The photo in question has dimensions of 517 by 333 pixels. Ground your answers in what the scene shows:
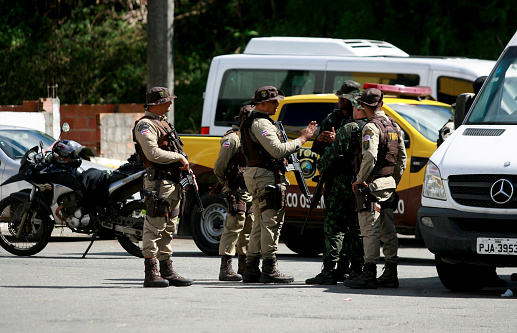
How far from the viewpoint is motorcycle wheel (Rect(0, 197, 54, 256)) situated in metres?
11.0

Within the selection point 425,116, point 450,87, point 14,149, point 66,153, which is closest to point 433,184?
point 425,116

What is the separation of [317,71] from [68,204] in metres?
4.91

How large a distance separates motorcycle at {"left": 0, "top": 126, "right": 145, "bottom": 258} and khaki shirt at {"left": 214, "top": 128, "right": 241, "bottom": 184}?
5.51 ft

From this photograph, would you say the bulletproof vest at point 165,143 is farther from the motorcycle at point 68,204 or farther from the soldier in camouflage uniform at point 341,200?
the motorcycle at point 68,204

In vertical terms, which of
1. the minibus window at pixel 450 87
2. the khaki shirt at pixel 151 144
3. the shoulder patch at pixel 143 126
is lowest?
the khaki shirt at pixel 151 144

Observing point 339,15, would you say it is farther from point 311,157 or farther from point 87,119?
point 311,157

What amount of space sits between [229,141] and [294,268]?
178 cm

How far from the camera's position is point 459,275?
28.5ft

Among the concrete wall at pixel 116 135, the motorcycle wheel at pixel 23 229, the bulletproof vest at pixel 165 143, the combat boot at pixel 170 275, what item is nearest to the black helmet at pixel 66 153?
the motorcycle wheel at pixel 23 229

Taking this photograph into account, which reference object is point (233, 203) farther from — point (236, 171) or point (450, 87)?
point (450, 87)

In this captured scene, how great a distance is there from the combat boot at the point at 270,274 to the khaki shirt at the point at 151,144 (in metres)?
1.27

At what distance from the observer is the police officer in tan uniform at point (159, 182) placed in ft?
27.7

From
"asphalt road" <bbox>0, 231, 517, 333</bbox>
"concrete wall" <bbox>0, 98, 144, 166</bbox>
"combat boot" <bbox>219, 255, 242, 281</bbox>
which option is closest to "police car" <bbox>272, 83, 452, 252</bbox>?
"asphalt road" <bbox>0, 231, 517, 333</bbox>

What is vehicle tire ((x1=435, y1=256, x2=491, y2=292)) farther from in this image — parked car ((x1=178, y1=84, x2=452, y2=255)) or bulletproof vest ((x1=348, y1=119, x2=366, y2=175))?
parked car ((x1=178, y1=84, x2=452, y2=255))
